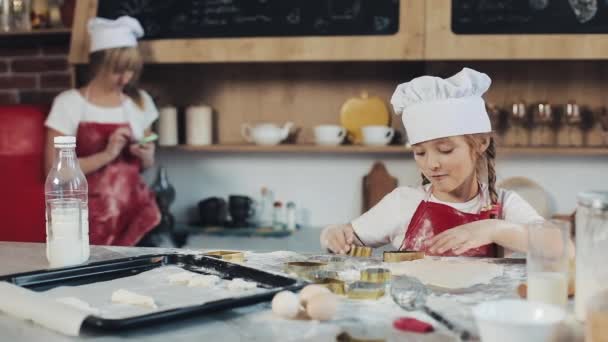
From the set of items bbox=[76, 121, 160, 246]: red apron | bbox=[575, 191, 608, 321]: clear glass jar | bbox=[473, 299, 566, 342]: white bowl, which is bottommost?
bbox=[76, 121, 160, 246]: red apron

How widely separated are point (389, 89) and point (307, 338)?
2.56m

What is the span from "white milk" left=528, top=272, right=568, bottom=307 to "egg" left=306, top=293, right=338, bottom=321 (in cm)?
30

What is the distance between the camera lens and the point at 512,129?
3359 mm

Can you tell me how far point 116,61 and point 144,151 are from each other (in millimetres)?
392

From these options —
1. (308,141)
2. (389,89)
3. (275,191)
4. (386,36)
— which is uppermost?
(386,36)

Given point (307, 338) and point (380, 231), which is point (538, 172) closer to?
point (380, 231)

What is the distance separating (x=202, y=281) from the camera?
4.42 feet

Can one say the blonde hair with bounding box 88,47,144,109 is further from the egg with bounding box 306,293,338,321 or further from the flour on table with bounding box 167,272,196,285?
the egg with bounding box 306,293,338,321

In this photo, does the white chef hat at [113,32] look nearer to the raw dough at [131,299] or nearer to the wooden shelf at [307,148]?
the wooden shelf at [307,148]

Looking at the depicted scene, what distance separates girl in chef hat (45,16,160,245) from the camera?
10.5 feet

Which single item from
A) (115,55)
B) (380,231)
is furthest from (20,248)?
(115,55)

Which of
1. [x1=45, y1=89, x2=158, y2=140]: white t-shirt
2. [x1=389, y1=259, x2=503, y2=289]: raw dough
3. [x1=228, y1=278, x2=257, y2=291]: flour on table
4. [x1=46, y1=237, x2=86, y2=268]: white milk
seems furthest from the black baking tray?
[x1=45, y1=89, x2=158, y2=140]: white t-shirt

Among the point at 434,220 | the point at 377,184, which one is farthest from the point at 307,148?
the point at 434,220

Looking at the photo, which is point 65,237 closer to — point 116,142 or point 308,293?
point 308,293
